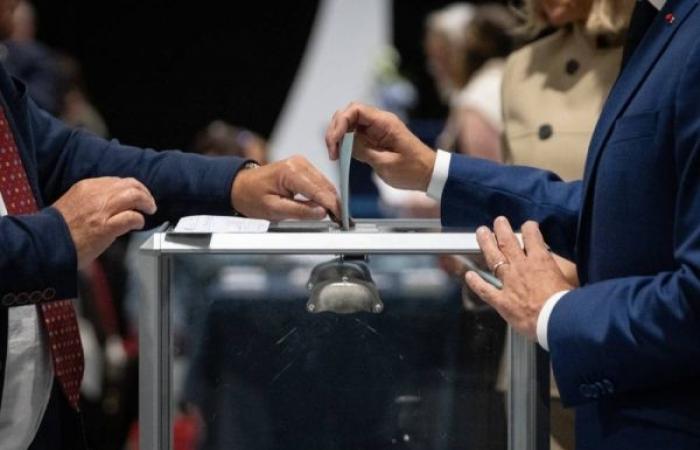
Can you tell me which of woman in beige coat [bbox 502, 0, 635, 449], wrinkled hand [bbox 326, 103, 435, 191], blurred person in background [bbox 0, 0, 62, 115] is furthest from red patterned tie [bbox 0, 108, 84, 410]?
blurred person in background [bbox 0, 0, 62, 115]

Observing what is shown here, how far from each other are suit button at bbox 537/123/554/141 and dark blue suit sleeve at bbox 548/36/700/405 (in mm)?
1256

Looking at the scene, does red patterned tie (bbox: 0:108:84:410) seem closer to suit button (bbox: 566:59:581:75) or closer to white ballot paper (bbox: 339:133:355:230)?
white ballot paper (bbox: 339:133:355:230)

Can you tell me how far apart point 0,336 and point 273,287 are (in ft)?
1.17

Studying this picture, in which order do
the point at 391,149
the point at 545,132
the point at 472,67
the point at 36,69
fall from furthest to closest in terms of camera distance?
the point at 36,69, the point at 472,67, the point at 545,132, the point at 391,149

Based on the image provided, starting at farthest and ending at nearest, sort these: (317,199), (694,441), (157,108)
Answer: (157,108)
(317,199)
(694,441)

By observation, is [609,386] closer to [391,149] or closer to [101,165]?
[391,149]

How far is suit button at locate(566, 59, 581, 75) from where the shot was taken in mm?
2957

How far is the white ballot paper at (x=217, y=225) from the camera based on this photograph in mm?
1900

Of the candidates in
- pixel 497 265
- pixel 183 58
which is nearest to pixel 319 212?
pixel 497 265

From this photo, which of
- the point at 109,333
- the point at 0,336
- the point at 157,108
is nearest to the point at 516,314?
the point at 0,336

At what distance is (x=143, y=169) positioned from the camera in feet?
7.20

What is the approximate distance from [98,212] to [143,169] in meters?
0.34

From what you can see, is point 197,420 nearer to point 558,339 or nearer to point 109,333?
point 558,339

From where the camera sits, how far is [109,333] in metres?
4.72
